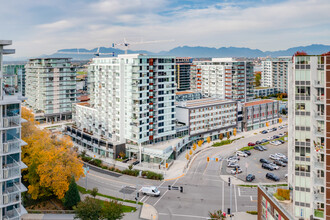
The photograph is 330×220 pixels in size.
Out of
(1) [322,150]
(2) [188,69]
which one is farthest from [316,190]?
(2) [188,69]

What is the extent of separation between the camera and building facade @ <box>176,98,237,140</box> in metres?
78.9

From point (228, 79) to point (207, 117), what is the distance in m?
26.5

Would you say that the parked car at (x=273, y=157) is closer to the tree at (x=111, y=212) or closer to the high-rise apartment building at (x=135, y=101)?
the high-rise apartment building at (x=135, y=101)

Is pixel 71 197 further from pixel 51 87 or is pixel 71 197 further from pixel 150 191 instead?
pixel 51 87

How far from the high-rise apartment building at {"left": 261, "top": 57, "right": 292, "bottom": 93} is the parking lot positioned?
84.7 m

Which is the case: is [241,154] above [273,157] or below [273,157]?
above

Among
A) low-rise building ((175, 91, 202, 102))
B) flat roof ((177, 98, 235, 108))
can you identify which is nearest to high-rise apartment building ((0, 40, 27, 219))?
flat roof ((177, 98, 235, 108))

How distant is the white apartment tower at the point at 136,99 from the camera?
65.0m

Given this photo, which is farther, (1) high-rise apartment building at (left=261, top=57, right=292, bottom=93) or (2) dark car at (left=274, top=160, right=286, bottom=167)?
(1) high-rise apartment building at (left=261, top=57, right=292, bottom=93)

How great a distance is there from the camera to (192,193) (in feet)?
161

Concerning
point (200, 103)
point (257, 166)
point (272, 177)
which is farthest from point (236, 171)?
point (200, 103)

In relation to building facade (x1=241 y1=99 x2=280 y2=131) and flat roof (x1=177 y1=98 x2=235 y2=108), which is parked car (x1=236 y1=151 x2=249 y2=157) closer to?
flat roof (x1=177 y1=98 x2=235 y2=108)

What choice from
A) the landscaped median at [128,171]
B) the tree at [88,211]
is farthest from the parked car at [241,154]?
the tree at [88,211]

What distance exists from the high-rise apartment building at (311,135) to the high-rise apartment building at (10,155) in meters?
26.2
